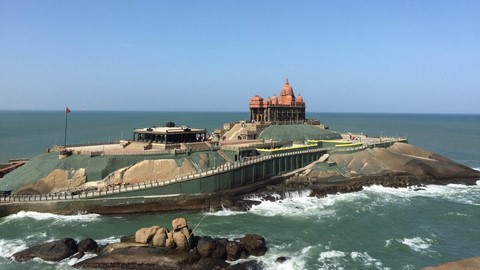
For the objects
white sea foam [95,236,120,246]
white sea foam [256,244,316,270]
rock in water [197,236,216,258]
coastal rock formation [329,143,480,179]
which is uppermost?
coastal rock formation [329,143,480,179]

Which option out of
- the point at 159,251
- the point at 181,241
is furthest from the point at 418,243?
the point at 159,251

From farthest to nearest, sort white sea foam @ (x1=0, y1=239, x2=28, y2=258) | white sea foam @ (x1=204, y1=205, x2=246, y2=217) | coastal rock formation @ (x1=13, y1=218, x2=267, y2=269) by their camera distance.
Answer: white sea foam @ (x1=204, y1=205, x2=246, y2=217) < white sea foam @ (x1=0, y1=239, x2=28, y2=258) < coastal rock formation @ (x1=13, y1=218, x2=267, y2=269)

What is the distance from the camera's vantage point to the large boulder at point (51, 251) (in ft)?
113

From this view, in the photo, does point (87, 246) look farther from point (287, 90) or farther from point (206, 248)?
point (287, 90)

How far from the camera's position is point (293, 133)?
85.3 m

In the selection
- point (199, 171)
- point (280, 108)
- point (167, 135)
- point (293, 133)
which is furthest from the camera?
point (280, 108)

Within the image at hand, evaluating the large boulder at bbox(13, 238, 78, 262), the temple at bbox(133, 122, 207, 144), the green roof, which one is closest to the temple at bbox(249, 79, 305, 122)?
the green roof

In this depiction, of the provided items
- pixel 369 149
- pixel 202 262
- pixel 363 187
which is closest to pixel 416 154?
pixel 369 149

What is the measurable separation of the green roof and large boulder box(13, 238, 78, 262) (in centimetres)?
5263

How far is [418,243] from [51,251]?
38.1 metres

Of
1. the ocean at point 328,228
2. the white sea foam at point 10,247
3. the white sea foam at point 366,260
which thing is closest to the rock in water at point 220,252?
the ocean at point 328,228

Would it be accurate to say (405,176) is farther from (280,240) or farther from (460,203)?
(280,240)

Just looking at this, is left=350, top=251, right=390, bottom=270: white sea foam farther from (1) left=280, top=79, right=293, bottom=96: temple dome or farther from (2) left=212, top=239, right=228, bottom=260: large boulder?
(1) left=280, top=79, right=293, bottom=96: temple dome

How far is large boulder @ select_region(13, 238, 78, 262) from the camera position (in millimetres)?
34438
